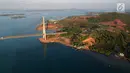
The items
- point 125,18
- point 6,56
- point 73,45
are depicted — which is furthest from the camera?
point 125,18

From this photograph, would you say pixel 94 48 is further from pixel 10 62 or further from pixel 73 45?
pixel 10 62

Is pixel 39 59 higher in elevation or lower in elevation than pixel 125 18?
lower

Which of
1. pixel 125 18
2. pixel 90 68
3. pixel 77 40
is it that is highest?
pixel 125 18

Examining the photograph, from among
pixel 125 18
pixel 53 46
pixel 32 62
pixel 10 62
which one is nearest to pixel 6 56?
pixel 10 62

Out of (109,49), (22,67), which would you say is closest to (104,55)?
(109,49)

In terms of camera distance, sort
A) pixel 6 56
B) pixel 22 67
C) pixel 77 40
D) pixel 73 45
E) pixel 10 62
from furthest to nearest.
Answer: pixel 77 40 < pixel 73 45 < pixel 6 56 < pixel 10 62 < pixel 22 67

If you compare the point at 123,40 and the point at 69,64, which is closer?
the point at 69,64

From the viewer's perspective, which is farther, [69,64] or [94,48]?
[94,48]

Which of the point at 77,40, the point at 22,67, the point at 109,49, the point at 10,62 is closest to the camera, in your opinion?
the point at 22,67

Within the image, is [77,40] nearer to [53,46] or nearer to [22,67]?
[53,46]
